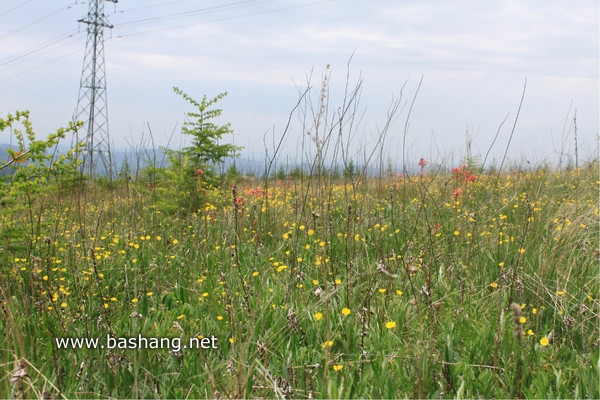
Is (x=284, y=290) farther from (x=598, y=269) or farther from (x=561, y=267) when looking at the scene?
(x=598, y=269)

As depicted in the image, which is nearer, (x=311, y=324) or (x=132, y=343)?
(x=132, y=343)

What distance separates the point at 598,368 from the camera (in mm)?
1705

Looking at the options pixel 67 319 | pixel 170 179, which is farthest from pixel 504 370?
pixel 170 179

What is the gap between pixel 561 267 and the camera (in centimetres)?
278

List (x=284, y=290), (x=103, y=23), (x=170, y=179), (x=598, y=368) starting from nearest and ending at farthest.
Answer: (x=598, y=368), (x=284, y=290), (x=170, y=179), (x=103, y=23)

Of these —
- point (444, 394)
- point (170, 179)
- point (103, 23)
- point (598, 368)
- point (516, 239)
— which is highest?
point (103, 23)

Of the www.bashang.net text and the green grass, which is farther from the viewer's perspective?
the www.bashang.net text

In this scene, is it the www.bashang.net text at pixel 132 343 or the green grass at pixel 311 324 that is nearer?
the green grass at pixel 311 324

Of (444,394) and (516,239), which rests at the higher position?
(516,239)

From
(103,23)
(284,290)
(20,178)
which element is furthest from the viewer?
(103,23)

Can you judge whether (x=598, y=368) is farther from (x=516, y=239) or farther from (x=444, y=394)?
(x=516, y=239)

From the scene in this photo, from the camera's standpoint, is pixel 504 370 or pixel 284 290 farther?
pixel 284 290

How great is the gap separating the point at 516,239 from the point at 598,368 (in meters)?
1.73

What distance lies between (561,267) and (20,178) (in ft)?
10.8
